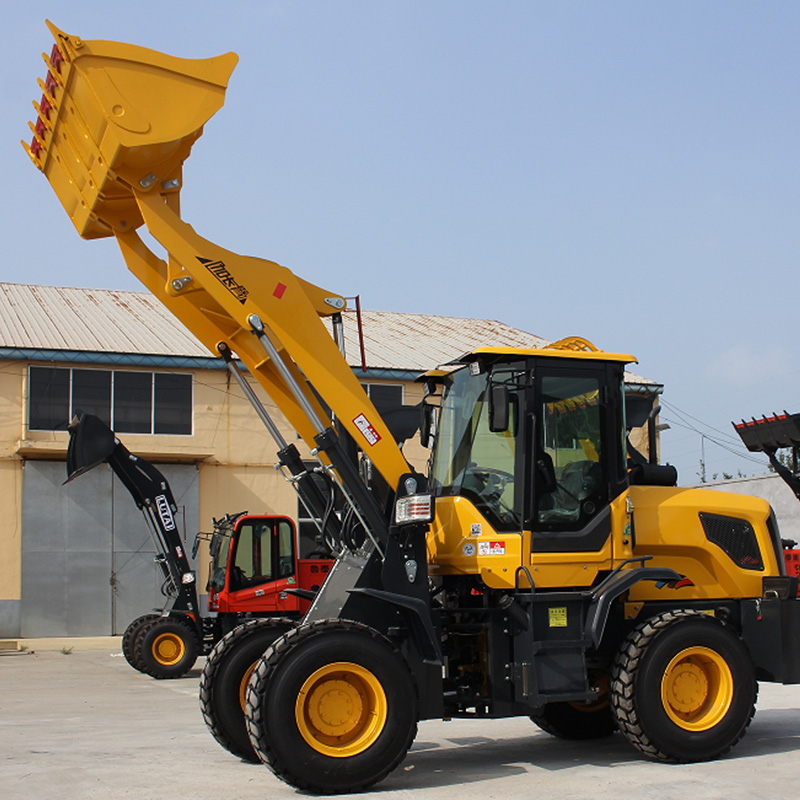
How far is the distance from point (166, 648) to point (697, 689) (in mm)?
10958

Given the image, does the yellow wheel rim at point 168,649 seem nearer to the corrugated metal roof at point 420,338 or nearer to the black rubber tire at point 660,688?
the black rubber tire at point 660,688

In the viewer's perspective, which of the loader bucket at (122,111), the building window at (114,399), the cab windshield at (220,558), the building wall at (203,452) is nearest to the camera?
the loader bucket at (122,111)

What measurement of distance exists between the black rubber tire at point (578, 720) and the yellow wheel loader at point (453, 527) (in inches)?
22.6

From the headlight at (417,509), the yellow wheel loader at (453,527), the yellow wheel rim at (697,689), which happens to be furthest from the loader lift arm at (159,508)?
the yellow wheel rim at (697,689)

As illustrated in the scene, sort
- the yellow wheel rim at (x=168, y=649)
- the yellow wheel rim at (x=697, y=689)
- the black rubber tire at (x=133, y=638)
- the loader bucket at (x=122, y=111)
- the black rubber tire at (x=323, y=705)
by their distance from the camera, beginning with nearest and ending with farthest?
1. the black rubber tire at (x=323, y=705)
2. the loader bucket at (x=122, y=111)
3. the yellow wheel rim at (x=697, y=689)
4. the yellow wheel rim at (x=168, y=649)
5. the black rubber tire at (x=133, y=638)

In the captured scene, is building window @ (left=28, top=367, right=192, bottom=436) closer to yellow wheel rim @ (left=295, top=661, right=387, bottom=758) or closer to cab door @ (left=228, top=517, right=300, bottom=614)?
cab door @ (left=228, top=517, right=300, bottom=614)

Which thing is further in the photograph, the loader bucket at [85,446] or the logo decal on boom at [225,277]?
the loader bucket at [85,446]

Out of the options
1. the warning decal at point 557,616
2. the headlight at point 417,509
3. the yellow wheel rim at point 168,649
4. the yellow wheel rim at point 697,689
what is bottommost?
the yellow wheel rim at point 168,649

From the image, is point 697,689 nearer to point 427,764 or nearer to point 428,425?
point 427,764

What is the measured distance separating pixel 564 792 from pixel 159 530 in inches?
462

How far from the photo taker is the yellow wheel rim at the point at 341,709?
7160 millimetres

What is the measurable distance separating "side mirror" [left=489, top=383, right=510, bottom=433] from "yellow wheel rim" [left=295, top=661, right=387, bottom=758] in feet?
6.38

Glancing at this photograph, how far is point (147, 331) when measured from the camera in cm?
2806

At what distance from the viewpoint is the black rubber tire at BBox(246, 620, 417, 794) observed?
Result: 7023 millimetres
